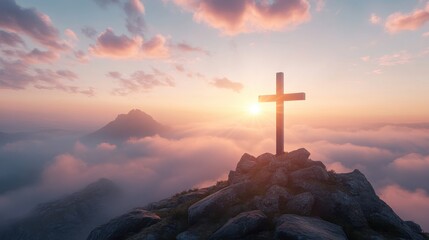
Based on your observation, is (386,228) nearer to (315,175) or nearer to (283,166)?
(315,175)

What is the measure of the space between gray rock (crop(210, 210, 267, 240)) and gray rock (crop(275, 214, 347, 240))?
0.98 meters

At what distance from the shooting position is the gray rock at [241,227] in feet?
45.6

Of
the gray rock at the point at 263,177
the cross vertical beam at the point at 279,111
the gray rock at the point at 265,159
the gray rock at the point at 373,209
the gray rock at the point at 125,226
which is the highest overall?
the cross vertical beam at the point at 279,111

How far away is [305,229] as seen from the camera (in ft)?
41.7

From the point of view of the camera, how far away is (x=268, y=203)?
53.5ft

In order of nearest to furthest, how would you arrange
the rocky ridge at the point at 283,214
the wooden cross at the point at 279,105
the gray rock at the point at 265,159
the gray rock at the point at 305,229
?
the gray rock at the point at 305,229
the rocky ridge at the point at 283,214
the gray rock at the point at 265,159
the wooden cross at the point at 279,105

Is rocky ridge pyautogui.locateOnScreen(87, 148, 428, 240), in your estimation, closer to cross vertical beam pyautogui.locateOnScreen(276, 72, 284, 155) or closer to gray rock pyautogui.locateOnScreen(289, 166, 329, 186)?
gray rock pyautogui.locateOnScreen(289, 166, 329, 186)

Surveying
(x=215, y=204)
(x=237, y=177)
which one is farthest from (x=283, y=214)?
(x=237, y=177)

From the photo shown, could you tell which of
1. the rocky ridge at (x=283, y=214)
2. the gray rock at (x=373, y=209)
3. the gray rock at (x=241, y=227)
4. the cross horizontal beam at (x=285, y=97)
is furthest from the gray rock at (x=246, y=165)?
the gray rock at (x=241, y=227)

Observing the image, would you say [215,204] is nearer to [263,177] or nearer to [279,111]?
[263,177]

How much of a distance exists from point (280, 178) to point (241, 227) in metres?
5.78

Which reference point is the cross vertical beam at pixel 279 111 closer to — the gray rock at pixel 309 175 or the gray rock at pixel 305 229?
the gray rock at pixel 309 175

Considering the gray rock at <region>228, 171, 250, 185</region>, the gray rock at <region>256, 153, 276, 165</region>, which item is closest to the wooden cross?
the gray rock at <region>256, 153, 276, 165</region>

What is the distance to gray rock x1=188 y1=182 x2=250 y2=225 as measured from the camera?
16797 millimetres
